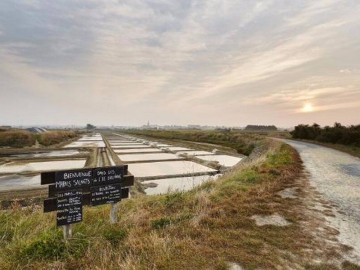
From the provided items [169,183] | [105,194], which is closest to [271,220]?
[105,194]

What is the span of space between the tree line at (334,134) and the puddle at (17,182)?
28.5 meters

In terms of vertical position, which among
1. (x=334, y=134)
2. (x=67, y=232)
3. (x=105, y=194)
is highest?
(x=334, y=134)

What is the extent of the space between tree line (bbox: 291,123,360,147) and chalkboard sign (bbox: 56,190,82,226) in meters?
28.7

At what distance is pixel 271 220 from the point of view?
6887 mm

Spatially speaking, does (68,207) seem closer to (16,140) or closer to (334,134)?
(334,134)

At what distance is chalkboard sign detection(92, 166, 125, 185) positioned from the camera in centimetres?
619

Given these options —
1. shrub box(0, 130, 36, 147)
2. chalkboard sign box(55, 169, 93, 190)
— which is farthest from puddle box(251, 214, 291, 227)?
shrub box(0, 130, 36, 147)

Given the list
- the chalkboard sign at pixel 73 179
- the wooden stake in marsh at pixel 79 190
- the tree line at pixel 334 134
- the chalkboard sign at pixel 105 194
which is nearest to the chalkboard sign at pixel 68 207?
the wooden stake in marsh at pixel 79 190

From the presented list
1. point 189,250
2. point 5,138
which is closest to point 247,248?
point 189,250

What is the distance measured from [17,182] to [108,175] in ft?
53.6

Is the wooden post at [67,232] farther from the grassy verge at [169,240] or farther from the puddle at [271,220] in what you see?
the puddle at [271,220]

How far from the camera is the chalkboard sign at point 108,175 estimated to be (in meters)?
6.19

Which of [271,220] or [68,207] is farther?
[271,220]

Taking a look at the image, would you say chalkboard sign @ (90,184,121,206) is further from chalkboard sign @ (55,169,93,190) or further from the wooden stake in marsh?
chalkboard sign @ (55,169,93,190)
